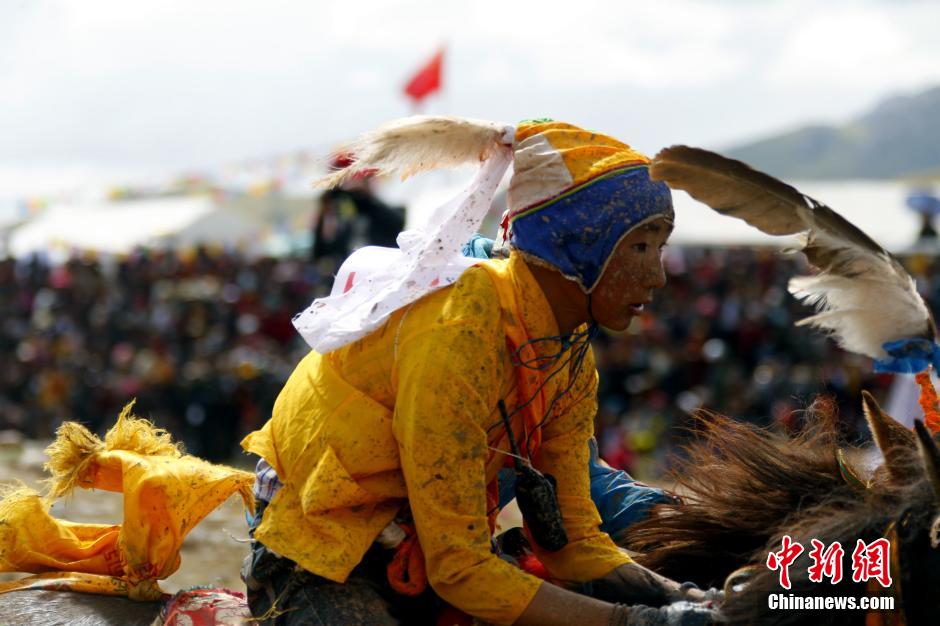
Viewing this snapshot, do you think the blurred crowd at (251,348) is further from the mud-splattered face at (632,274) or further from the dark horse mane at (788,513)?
the mud-splattered face at (632,274)

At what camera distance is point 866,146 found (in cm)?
6694

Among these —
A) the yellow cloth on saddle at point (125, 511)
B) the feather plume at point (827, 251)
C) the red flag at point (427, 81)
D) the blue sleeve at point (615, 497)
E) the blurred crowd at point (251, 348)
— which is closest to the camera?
the feather plume at point (827, 251)

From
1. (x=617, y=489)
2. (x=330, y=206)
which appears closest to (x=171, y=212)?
(x=330, y=206)

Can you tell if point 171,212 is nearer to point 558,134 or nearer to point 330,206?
point 330,206

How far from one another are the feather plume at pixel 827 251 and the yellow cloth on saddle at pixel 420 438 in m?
0.45

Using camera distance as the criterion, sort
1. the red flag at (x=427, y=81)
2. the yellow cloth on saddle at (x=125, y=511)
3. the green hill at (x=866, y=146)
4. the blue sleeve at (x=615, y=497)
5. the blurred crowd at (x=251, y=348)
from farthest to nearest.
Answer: the green hill at (x=866, y=146) → the red flag at (x=427, y=81) → the blurred crowd at (x=251, y=348) → the blue sleeve at (x=615, y=497) → the yellow cloth on saddle at (x=125, y=511)

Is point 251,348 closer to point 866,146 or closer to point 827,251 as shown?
point 827,251

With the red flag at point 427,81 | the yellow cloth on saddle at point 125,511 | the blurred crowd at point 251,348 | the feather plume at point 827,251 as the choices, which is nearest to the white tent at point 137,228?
the blurred crowd at point 251,348

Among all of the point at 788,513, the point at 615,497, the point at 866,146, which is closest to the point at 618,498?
the point at 615,497

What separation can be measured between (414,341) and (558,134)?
592 millimetres

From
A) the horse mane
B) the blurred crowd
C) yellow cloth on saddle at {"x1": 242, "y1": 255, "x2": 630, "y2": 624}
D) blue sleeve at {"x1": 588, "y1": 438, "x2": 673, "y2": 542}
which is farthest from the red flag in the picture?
yellow cloth on saddle at {"x1": 242, "y1": 255, "x2": 630, "y2": 624}

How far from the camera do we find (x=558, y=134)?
9.59 feet

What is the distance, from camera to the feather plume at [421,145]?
9.70 feet

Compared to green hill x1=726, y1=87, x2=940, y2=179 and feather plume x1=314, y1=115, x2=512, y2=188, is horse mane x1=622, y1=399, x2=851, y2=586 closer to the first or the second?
feather plume x1=314, y1=115, x2=512, y2=188
